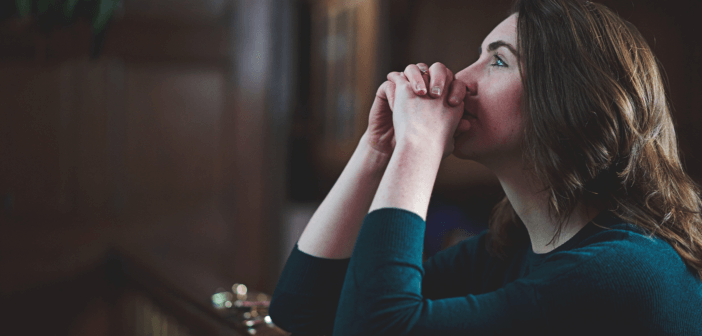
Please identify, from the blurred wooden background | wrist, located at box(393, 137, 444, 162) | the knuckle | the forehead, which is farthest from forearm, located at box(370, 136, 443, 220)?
the blurred wooden background

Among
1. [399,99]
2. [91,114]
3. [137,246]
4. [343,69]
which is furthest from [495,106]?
[91,114]

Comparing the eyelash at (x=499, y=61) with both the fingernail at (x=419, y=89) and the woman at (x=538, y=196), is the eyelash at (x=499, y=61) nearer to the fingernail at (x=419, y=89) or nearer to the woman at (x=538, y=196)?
the woman at (x=538, y=196)

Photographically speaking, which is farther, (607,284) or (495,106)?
(495,106)

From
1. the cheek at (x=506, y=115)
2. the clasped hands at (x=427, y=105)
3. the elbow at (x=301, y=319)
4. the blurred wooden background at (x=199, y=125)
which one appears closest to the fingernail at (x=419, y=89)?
the clasped hands at (x=427, y=105)

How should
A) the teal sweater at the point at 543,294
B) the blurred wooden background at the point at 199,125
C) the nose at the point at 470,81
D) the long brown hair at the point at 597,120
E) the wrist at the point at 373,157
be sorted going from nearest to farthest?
the teal sweater at the point at 543,294
the long brown hair at the point at 597,120
the nose at the point at 470,81
the wrist at the point at 373,157
the blurred wooden background at the point at 199,125

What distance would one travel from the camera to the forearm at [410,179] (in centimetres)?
64

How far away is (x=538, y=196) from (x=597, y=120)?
0.16m

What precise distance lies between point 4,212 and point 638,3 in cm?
431

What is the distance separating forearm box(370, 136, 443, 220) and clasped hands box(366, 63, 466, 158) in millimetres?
13

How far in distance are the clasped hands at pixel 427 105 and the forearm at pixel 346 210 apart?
14 centimetres

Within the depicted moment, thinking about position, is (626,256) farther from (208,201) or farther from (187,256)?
(208,201)

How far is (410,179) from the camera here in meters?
0.66

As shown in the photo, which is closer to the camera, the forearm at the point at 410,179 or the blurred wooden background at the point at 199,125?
the forearm at the point at 410,179

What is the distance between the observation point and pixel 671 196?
0.73 meters
